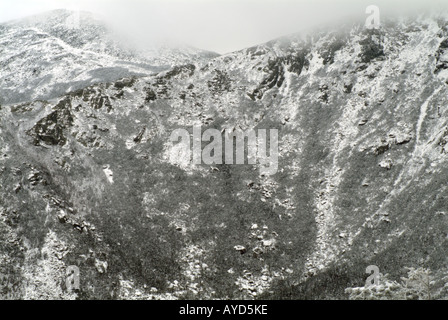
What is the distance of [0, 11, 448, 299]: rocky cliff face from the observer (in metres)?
→ 67.7

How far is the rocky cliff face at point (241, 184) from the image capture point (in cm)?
6769

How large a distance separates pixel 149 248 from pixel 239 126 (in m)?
47.3

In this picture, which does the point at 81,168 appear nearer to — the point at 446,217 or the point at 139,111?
the point at 139,111

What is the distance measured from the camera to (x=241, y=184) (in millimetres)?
89625

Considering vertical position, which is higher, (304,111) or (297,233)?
(304,111)

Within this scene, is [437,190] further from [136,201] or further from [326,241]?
[136,201]

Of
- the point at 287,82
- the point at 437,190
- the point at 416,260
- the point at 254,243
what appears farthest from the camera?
the point at 287,82

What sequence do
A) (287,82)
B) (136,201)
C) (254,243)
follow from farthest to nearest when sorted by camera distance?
(287,82) < (136,201) < (254,243)

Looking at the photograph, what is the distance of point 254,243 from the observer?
253 feet

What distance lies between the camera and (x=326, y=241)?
75.4m

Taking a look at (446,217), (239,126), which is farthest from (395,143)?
(239,126)

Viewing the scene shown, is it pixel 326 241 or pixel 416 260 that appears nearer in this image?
pixel 416 260

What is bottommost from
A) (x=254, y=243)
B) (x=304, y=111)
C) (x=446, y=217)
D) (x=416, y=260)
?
(x=254, y=243)

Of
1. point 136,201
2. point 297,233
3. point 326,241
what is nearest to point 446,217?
point 326,241
